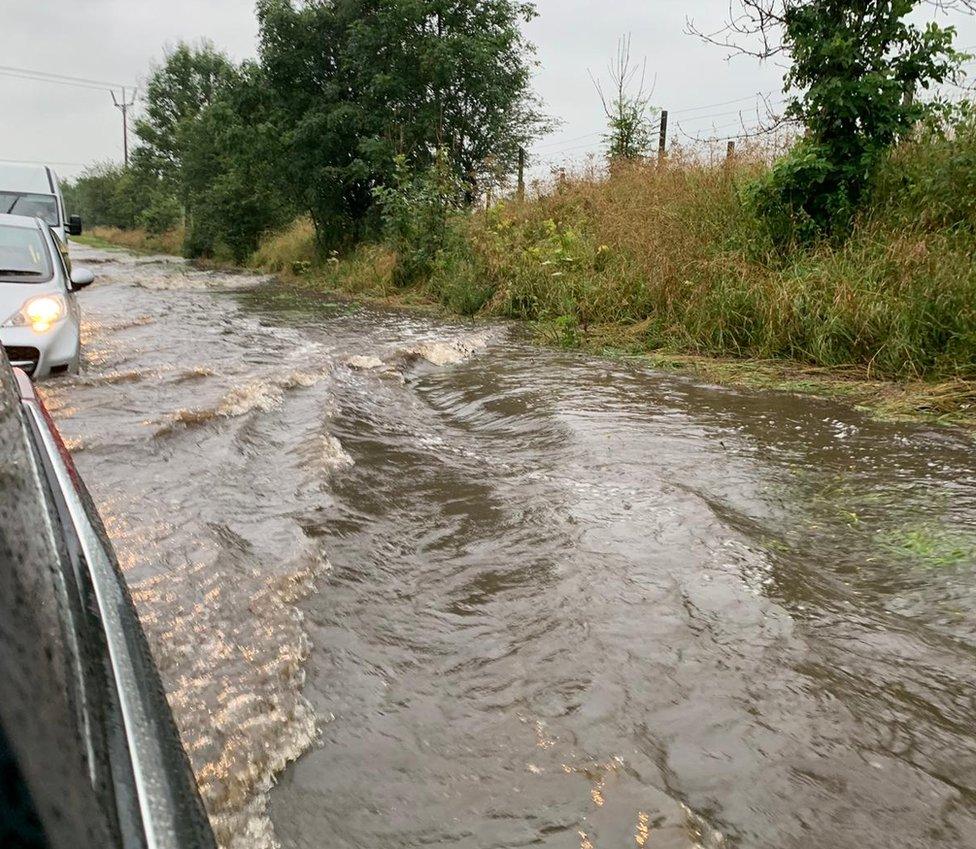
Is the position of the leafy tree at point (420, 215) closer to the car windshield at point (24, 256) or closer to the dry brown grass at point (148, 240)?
the car windshield at point (24, 256)

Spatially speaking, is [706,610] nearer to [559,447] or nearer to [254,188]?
[559,447]

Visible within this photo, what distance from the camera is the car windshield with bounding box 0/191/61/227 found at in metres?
11.9

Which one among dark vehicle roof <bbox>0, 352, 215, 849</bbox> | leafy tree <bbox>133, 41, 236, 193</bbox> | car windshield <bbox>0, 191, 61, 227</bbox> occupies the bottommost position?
dark vehicle roof <bbox>0, 352, 215, 849</bbox>

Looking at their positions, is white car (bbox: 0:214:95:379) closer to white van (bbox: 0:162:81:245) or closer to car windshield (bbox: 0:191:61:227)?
white van (bbox: 0:162:81:245)

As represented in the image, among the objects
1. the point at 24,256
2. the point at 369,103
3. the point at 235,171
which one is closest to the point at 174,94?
the point at 235,171

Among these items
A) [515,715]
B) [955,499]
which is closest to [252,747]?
[515,715]

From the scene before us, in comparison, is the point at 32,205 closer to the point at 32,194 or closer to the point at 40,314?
the point at 32,194

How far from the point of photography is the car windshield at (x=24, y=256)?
618 cm

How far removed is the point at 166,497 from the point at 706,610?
8.34 feet

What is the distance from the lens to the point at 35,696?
728 mm

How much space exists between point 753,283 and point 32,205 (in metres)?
10.9

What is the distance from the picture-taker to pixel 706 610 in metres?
2.73

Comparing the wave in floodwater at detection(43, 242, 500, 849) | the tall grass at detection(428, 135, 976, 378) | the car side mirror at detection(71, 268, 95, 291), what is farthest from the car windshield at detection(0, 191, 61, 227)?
the car side mirror at detection(71, 268, 95, 291)

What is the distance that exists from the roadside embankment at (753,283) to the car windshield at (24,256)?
17.1ft
